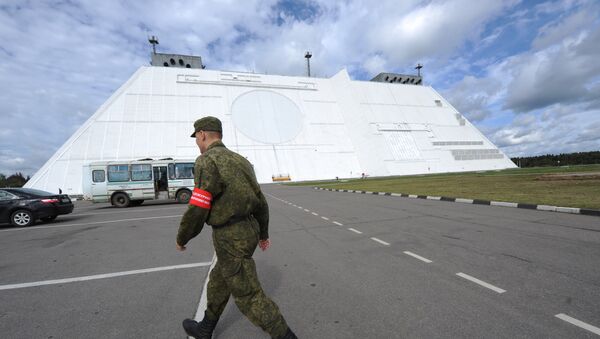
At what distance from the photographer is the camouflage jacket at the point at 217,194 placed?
2.05 metres

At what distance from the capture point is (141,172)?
15.8 m

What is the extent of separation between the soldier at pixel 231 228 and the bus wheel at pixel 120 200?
53.2ft

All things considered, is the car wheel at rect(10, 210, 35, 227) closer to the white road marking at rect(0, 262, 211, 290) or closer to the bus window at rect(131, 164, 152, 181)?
the bus window at rect(131, 164, 152, 181)

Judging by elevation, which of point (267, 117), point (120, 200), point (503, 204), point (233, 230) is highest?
point (267, 117)

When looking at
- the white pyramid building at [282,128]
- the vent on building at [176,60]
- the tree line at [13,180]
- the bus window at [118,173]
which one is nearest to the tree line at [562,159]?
the white pyramid building at [282,128]

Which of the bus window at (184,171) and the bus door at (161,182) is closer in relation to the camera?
the bus door at (161,182)

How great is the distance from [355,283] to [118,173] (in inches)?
652

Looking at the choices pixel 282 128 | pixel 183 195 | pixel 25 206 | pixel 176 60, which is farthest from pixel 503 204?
pixel 176 60

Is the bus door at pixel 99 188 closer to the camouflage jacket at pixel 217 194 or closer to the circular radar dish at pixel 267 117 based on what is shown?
the camouflage jacket at pixel 217 194

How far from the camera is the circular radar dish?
1528 inches

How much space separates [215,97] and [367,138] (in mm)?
23711

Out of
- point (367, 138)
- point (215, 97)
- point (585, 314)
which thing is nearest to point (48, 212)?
point (585, 314)

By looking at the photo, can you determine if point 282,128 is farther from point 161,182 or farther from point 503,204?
point 503,204

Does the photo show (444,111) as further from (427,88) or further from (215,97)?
(215,97)
